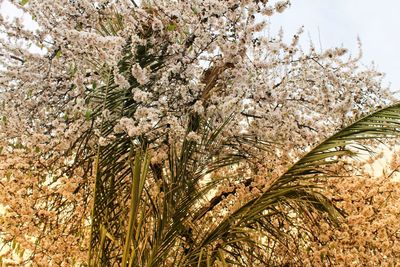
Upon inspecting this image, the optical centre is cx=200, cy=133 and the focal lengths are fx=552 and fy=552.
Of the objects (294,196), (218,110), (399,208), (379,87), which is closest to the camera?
(294,196)

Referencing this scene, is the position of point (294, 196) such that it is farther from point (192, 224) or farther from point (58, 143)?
point (58, 143)

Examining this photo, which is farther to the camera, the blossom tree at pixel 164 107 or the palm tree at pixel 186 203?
the blossom tree at pixel 164 107

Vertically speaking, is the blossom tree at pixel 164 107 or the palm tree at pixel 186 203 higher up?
the blossom tree at pixel 164 107

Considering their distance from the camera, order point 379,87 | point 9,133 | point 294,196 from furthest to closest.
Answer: point 379,87
point 9,133
point 294,196

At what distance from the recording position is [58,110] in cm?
543

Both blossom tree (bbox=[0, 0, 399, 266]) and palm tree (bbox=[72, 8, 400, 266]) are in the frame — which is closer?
palm tree (bbox=[72, 8, 400, 266])

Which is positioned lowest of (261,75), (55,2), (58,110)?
(58,110)

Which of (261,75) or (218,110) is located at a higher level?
(261,75)

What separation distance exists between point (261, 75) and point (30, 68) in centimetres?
228

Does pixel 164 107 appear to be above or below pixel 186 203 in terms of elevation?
above

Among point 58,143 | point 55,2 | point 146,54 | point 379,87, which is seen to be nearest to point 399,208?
point 379,87

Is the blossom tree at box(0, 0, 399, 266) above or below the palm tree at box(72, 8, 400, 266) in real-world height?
above

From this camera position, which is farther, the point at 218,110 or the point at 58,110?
the point at 58,110

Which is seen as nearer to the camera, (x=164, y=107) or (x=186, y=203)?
(x=186, y=203)
